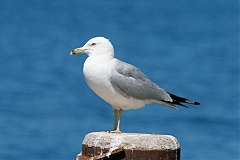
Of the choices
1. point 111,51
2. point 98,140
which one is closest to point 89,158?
point 98,140

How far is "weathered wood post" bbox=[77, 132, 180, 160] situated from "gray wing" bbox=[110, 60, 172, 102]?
799 mm

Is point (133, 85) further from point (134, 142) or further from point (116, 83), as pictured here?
point (134, 142)

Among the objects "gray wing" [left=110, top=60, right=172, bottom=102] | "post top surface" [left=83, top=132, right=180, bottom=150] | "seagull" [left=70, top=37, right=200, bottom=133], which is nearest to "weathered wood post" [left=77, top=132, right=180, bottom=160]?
"post top surface" [left=83, top=132, right=180, bottom=150]

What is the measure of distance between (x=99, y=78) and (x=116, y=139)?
2.64ft

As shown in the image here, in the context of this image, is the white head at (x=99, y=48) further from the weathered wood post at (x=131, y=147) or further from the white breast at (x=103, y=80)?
the weathered wood post at (x=131, y=147)

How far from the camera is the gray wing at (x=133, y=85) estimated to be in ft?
10.7

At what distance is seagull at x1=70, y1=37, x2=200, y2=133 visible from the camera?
124 inches

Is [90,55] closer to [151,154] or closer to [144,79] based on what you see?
[144,79]

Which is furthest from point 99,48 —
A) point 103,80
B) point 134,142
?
point 134,142

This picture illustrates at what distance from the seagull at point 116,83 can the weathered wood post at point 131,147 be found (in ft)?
2.25

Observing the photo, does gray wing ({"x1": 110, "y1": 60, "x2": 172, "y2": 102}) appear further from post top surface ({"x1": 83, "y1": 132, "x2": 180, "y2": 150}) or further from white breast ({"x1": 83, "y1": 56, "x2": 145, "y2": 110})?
post top surface ({"x1": 83, "y1": 132, "x2": 180, "y2": 150})

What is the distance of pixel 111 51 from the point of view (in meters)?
3.28

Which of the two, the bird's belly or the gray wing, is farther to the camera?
the gray wing

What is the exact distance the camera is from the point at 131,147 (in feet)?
7.78
